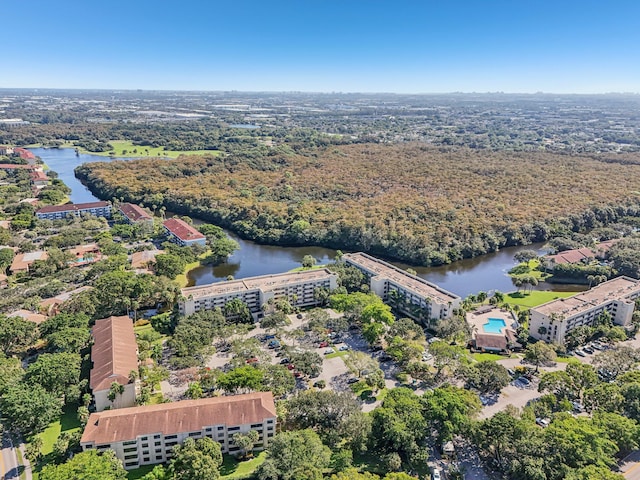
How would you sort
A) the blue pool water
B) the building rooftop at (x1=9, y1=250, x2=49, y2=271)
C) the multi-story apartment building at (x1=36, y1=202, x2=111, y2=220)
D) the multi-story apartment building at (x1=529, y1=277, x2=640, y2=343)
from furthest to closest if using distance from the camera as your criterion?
the multi-story apartment building at (x1=36, y1=202, x2=111, y2=220)
the building rooftop at (x1=9, y1=250, x2=49, y2=271)
the blue pool water
the multi-story apartment building at (x1=529, y1=277, x2=640, y2=343)

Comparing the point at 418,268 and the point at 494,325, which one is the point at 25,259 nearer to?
the point at 418,268

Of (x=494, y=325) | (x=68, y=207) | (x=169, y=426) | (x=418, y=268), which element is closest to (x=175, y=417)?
(x=169, y=426)

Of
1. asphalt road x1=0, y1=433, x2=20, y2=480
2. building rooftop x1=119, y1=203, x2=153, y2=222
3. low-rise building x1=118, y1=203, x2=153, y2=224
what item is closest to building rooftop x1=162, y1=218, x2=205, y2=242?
low-rise building x1=118, y1=203, x2=153, y2=224

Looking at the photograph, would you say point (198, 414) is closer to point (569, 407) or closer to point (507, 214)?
point (569, 407)

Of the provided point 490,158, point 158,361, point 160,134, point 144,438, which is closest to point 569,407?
point 144,438

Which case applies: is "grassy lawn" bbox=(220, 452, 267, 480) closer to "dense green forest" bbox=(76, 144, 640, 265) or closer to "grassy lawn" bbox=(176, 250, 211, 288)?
"grassy lawn" bbox=(176, 250, 211, 288)

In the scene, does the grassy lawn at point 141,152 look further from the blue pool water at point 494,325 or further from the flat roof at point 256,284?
the blue pool water at point 494,325

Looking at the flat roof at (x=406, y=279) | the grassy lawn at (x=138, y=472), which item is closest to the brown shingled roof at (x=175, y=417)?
the grassy lawn at (x=138, y=472)
